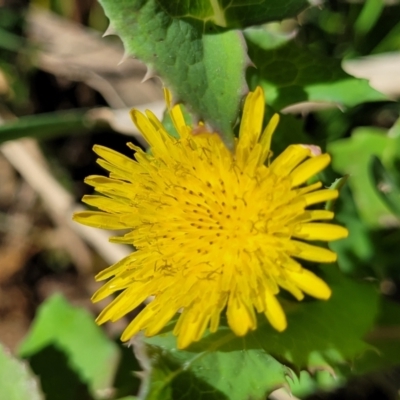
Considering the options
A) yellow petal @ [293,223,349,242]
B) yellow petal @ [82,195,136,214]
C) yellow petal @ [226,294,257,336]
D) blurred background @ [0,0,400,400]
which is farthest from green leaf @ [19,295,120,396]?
yellow petal @ [293,223,349,242]

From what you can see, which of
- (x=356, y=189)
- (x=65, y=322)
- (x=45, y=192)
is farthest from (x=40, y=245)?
(x=356, y=189)

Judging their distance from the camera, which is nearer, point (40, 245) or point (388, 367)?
point (388, 367)

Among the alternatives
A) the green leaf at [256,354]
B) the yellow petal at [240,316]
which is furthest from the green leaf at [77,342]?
the yellow petal at [240,316]

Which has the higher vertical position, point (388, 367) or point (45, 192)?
point (45, 192)

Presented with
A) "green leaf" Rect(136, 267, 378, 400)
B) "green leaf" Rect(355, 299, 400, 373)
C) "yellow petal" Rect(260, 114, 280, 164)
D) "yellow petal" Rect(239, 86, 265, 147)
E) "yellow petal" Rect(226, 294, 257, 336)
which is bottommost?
"green leaf" Rect(355, 299, 400, 373)

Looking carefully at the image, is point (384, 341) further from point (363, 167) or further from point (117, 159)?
point (117, 159)

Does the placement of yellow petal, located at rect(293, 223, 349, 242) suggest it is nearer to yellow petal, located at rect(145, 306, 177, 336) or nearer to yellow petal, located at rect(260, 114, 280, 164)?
yellow petal, located at rect(260, 114, 280, 164)

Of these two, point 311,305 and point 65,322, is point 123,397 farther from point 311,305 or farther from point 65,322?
point 311,305
